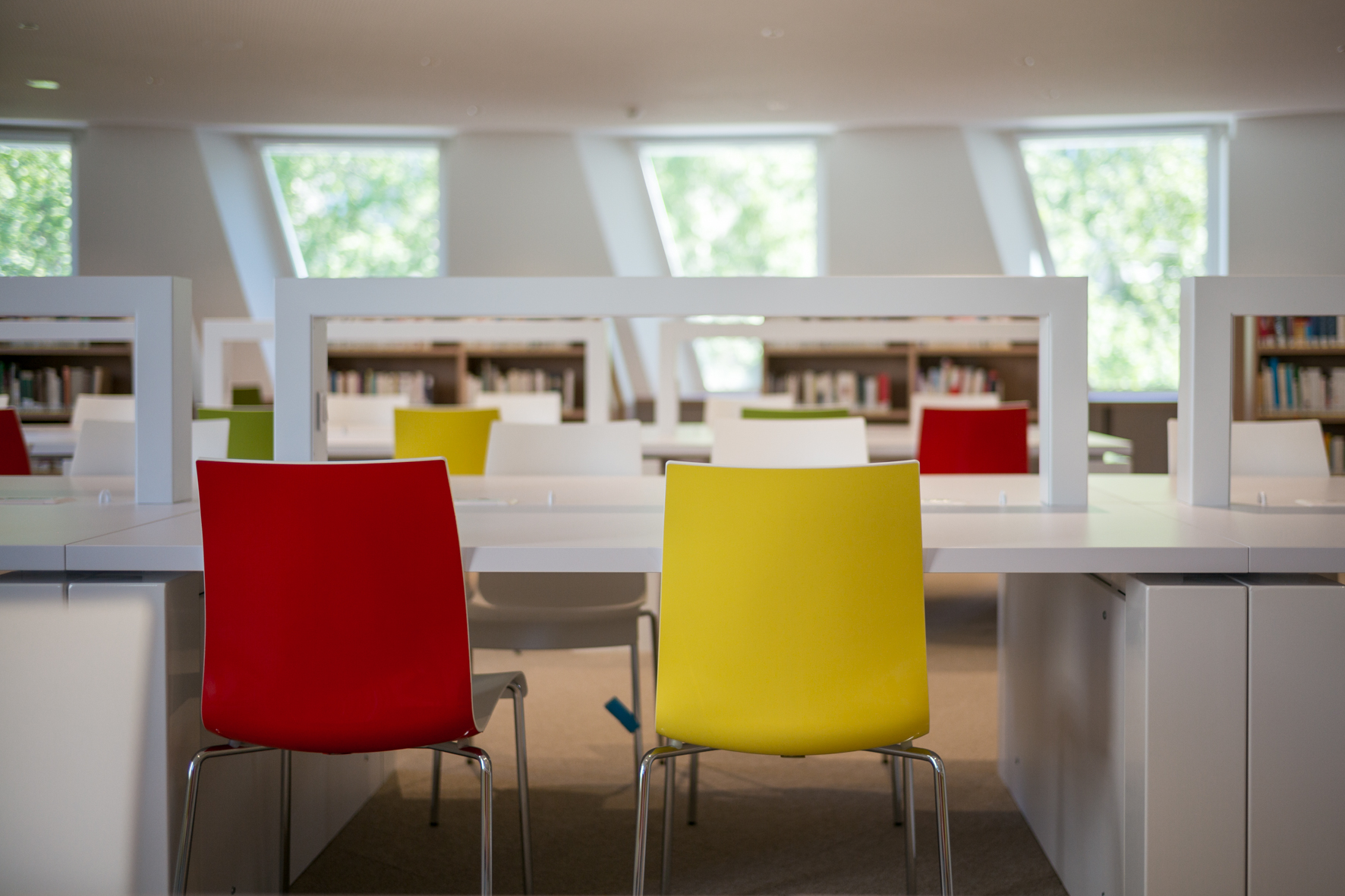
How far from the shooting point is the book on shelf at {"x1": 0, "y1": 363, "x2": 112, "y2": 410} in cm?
751

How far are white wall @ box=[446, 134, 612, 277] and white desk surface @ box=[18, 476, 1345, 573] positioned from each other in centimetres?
598

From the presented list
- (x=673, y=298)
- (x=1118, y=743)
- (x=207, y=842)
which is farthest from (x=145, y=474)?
(x=1118, y=743)

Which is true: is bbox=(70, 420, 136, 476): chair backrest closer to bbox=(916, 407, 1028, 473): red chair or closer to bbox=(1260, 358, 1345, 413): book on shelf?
bbox=(916, 407, 1028, 473): red chair

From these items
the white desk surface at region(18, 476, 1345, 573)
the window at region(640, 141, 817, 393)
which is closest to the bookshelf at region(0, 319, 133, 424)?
the window at region(640, 141, 817, 393)

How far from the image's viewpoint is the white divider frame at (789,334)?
4.44m

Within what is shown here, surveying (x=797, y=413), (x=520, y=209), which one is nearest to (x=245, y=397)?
(x=520, y=209)

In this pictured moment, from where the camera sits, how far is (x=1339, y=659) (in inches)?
59.2

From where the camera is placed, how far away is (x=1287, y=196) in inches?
295

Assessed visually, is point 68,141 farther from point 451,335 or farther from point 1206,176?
point 1206,176

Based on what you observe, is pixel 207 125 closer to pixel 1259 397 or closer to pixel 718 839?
pixel 718 839

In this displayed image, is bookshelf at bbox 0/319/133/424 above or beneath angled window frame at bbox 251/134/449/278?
beneath

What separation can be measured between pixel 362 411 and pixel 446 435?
1.77 m

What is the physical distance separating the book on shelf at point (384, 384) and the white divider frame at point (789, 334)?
3.61 metres

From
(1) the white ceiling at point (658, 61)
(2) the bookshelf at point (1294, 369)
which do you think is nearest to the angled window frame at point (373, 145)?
(1) the white ceiling at point (658, 61)
